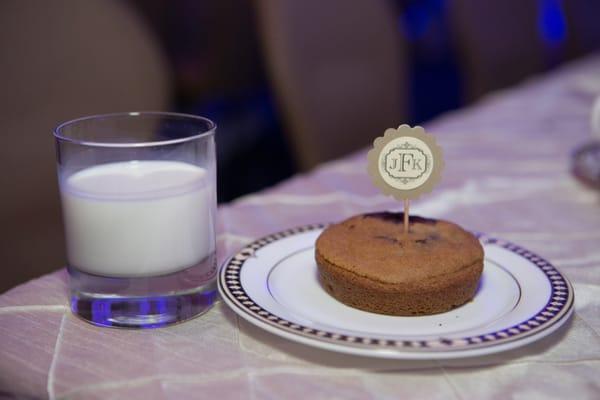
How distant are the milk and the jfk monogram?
0.18m

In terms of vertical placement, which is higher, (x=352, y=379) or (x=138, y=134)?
(x=138, y=134)

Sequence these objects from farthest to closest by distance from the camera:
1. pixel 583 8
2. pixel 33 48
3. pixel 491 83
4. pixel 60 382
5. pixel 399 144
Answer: pixel 583 8, pixel 491 83, pixel 33 48, pixel 399 144, pixel 60 382

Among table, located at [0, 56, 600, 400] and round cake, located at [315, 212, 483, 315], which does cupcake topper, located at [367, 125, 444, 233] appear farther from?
table, located at [0, 56, 600, 400]

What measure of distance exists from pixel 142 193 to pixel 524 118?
108 cm

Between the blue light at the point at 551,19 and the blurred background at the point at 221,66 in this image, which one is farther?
Result: the blue light at the point at 551,19

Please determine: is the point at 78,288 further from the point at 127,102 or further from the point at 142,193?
the point at 127,102

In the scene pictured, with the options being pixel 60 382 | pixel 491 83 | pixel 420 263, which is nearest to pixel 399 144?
pixel 420 263

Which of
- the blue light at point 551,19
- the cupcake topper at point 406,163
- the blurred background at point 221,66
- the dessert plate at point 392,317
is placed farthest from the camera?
the blue light at point 551,19

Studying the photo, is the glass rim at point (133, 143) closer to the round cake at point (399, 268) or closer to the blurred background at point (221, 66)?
the round cake at point (399, 268)

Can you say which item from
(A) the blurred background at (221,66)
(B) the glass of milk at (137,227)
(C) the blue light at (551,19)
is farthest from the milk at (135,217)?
(C) the blue light at (551,19)

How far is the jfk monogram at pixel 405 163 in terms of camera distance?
27.3 inches

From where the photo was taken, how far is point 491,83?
2439 millimetres

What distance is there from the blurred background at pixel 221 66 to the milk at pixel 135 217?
2.19 ft

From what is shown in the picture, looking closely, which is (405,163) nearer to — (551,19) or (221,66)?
(221,66)
